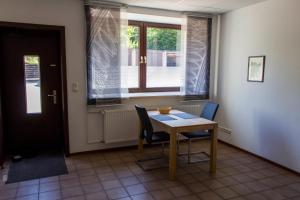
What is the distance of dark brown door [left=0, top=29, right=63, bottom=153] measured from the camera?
12.4ft

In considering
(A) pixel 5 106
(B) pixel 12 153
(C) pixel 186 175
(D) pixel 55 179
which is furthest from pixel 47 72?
(C) pixel 186 175

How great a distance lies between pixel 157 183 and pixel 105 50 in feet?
6.81

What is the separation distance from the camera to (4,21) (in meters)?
3.21

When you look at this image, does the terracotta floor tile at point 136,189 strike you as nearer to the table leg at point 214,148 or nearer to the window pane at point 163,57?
the table leg at point 214,148

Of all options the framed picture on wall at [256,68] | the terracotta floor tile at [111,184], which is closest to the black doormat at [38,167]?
the terracotta floor tile at [111,184]

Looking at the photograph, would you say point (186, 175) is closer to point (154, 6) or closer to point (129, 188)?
point (129, 188)

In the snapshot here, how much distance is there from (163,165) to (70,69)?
196 cm

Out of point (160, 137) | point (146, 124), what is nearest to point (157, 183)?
point (160, 137)

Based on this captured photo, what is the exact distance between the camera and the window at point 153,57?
169 inches

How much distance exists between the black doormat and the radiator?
2.60 feet

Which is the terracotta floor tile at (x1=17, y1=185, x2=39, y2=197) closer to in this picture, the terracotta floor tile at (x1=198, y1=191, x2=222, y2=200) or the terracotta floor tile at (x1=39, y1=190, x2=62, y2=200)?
the terracotta floor tile at (x1=39, y1=190, x2=62, y2=200)

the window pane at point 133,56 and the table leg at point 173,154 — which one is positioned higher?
the window pane at point 133,56

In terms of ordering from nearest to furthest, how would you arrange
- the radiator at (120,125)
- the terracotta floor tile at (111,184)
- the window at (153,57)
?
the terracotta floor tile at (111,184) → the radiator at (120,125) → the window at (153,57)

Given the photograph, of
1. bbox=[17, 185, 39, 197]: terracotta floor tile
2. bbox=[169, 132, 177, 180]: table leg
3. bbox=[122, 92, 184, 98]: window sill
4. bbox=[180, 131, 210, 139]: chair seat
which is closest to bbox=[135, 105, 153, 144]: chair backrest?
bbox=[169, 132, 177, 180]: table leg
